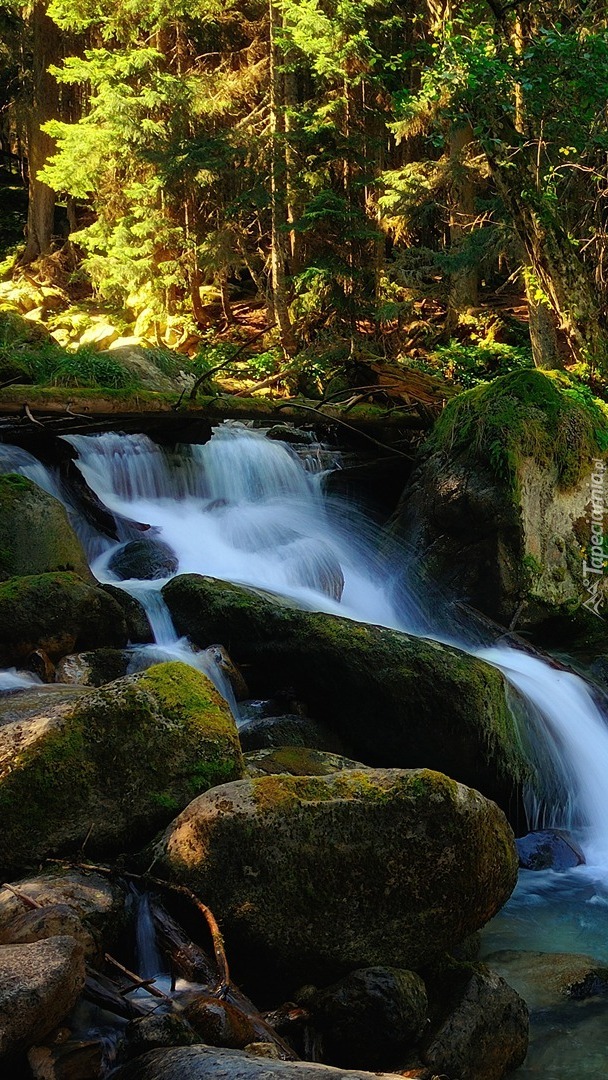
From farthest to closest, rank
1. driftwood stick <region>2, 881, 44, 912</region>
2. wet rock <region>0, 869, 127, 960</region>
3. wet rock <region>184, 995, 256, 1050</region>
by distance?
driftwood stick <region>2, 881, 44, 912</region>, wet rock <region>0, 869, 127, 960</region>, wet rock <region>184, 995, 256, 1050</region>

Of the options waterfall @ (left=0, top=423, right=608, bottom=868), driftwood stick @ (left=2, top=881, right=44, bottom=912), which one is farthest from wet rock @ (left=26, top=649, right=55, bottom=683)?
driftwood stick @ (left=2, top=881, right=44, bottom=912)

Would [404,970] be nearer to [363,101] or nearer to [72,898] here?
[72,898]

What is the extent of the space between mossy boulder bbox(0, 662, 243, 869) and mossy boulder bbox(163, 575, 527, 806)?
7.56 feet

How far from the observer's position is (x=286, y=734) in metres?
5.96

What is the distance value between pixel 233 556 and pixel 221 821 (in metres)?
A: 6.04

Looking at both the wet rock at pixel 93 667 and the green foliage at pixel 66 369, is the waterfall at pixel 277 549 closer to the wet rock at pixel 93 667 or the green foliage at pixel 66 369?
the wet rock at pixel 93 667

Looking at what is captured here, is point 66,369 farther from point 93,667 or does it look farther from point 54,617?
point 93,667

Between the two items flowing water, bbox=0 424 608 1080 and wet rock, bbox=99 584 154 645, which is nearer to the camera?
flowing water, bbox=0 424 608 1080

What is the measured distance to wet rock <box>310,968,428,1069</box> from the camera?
10.5 feet

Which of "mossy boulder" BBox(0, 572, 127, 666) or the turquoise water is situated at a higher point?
"mossy boulder" BBox(0, 572, 127, 666)

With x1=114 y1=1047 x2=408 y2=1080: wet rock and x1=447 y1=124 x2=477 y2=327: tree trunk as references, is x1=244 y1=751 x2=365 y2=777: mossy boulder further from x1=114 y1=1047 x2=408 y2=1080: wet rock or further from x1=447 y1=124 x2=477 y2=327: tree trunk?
x1=447 y1=124 x2=477 y2=327: tree trunk

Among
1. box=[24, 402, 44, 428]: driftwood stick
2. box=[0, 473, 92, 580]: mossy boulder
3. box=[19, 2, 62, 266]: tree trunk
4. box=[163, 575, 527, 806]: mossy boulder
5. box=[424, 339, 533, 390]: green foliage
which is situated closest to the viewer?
box=[163, 575, 527, 806]: mossy boulder

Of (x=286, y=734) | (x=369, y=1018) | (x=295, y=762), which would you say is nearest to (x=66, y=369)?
(x=286, y=734)

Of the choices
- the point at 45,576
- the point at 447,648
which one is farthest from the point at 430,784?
the point at 45,576
